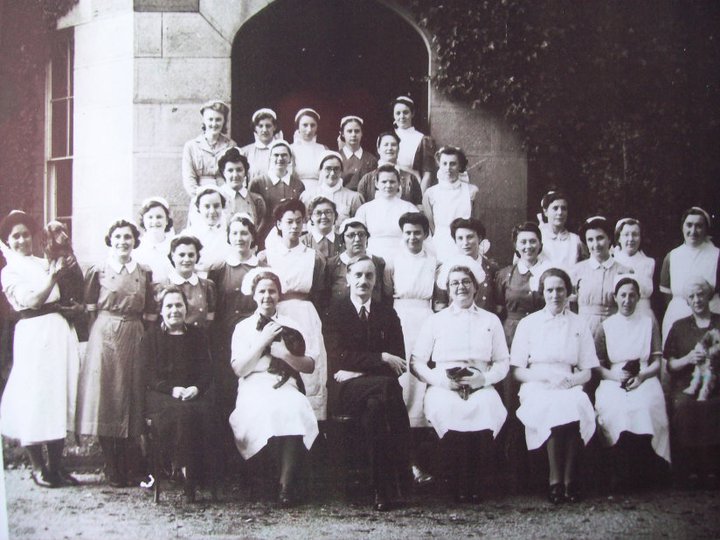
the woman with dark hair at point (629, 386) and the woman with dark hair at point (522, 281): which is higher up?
the woman with dark hair at point (522, 281)

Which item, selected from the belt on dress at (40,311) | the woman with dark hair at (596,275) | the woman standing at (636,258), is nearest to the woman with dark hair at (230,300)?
the belt on dress at (40,311)

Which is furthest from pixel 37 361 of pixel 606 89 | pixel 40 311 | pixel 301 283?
pixel 606 89

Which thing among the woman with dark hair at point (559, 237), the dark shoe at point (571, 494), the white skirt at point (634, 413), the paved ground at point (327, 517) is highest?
the woman with dark hair at point (559, 237)

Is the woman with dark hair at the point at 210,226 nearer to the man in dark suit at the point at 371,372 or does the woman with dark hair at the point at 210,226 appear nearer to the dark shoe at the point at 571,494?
the man in dark suit at the point at 371,372

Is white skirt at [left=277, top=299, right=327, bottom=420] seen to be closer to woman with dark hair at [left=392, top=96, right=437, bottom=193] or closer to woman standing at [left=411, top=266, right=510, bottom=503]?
woman standing at [left=411, top=266, right=510, bottom=503]

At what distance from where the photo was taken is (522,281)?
4441 mm

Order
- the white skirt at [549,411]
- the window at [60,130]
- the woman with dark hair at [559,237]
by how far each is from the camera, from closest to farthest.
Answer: the white skirt at [549,411], the window at [60,130], the woman with dark hair at [559,237]

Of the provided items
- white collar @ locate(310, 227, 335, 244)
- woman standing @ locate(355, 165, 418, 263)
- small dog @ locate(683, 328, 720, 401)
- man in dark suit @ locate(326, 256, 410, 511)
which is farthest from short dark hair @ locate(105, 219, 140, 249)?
small dog @ locate(683, 328, 720, 401)

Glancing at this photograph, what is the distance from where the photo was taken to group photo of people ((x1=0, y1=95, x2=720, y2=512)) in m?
4.06

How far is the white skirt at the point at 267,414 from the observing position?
13.1ft

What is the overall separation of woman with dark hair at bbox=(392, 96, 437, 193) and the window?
1742 mm

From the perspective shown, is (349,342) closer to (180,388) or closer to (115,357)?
(180,388)

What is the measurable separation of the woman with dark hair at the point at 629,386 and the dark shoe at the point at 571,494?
0.25m

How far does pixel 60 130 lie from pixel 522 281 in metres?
2.53
